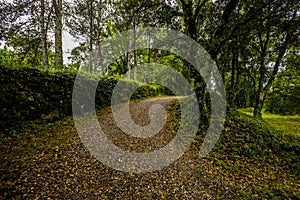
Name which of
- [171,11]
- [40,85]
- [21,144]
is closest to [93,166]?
[21,144]

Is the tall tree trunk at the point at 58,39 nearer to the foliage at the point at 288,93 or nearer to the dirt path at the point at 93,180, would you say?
the dirt path at the point at 93,180

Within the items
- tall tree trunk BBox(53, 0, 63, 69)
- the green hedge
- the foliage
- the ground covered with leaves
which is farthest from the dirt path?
the foliage

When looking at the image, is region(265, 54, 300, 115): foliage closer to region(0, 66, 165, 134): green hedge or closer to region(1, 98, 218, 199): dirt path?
region(1, 98, 218, 199): dirt path

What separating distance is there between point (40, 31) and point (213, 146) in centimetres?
1034

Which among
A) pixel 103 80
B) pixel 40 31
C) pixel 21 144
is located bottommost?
pixel 21 144

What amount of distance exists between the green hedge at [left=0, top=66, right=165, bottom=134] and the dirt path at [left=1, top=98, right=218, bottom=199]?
207cm

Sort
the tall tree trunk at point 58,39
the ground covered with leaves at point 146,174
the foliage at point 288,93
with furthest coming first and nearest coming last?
the foliage at point 288,93, the tall tree trunk at point 58,39, the ground covered with leaves at point 146,174

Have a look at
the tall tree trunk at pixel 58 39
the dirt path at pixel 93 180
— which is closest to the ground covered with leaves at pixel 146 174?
the dirt path at pixel 93 180

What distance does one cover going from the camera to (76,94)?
7.06 m

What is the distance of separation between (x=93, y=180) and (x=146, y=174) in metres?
1.21

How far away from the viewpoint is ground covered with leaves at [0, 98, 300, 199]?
10.3 feet

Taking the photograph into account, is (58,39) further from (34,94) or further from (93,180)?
(93,180)

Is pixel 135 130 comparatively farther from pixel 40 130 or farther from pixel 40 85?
pixel 40 85

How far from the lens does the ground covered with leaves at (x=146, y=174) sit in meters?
3.15
